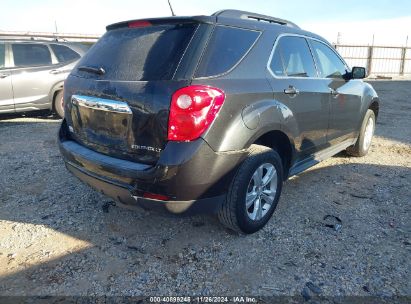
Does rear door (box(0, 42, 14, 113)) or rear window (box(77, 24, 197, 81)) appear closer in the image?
rear window (box(77, 24, 197, 81))

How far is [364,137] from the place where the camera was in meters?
5.16

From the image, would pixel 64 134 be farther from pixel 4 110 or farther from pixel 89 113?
pixel 4 110

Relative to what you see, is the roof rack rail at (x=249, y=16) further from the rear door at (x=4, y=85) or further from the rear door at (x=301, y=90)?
the rear door at (x=4, y=85)

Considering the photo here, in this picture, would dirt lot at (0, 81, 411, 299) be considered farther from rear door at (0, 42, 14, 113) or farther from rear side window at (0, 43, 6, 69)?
rear side window at (0, 43, 6, 69)

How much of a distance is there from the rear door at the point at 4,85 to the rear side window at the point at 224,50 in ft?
19.1

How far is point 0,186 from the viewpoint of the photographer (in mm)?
4066

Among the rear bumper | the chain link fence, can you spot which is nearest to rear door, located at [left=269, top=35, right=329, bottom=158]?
the rear bumper

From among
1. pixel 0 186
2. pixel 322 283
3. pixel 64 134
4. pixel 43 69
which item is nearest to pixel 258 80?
pixel 322 283

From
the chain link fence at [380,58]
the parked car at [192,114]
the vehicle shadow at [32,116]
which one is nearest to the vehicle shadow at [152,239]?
the parked car at [192,114]

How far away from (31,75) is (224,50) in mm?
5847

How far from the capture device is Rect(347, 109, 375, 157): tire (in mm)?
5070

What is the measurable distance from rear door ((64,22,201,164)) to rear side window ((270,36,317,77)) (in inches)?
35.9

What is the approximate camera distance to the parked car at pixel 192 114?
2.40m

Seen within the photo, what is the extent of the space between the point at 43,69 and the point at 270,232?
20.4 feet
